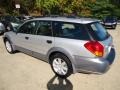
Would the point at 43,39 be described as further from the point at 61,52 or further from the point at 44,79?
the point at 44,79

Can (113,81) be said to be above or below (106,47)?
below

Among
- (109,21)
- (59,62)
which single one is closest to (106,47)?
(59,62)

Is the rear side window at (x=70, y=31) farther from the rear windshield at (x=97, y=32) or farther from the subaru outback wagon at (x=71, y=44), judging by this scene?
the rear windshield at (x=97, y=32)

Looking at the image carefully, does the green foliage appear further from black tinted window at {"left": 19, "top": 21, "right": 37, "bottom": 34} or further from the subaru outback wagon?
the subaru outback wagon

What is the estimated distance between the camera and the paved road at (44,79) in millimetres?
5602

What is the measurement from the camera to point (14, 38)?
7.95m

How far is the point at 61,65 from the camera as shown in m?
6.09

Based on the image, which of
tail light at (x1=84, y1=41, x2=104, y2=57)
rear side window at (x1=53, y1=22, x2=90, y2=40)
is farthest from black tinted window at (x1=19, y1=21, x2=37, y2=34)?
tail light at (x1=84, y1=41, x2=104, y2=57)

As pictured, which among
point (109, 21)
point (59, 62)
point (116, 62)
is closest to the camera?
point (59, 62)

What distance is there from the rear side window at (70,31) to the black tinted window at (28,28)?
3.28ft

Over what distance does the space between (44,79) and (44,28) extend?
1.57 metres

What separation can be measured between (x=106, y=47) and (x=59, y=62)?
4.63 ft

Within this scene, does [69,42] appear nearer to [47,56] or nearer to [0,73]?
[47,56]

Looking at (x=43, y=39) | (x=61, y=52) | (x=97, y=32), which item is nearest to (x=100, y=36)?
(x=97, y=32)
